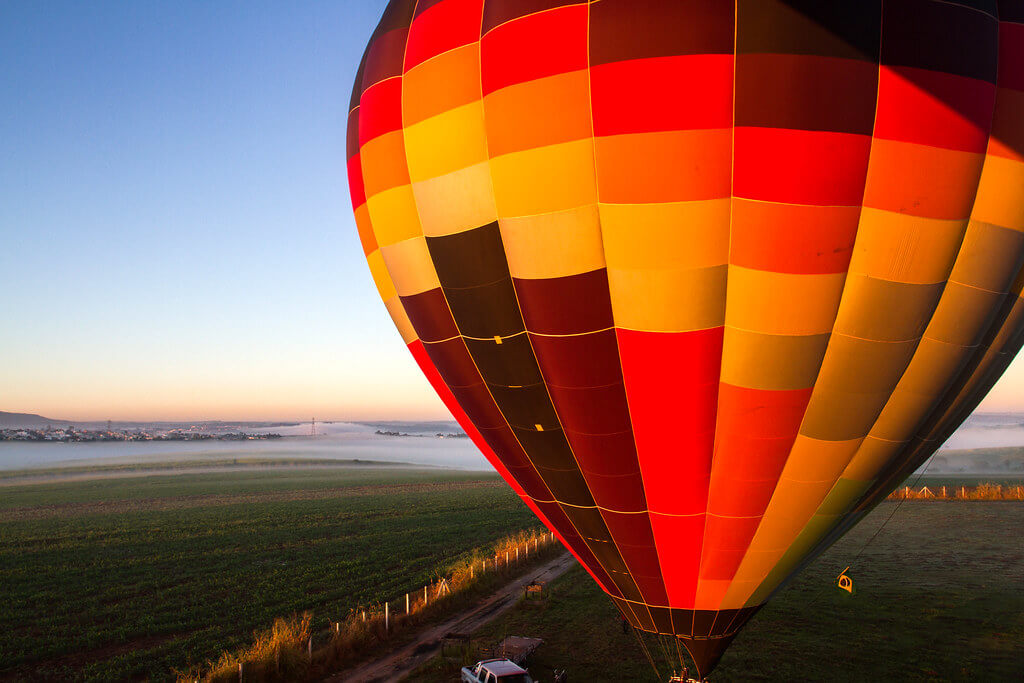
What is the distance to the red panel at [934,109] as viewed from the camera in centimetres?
522

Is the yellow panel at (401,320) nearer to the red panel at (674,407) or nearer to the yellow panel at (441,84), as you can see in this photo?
the yellow panel at (441,84)

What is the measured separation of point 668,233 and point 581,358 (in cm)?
158

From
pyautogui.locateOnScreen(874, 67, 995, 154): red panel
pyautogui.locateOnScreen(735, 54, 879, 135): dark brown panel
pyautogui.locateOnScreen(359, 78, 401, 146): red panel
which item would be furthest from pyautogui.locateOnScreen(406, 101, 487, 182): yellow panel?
pyautogui.locateOnScreen(874, 67, 995, 154): red panel

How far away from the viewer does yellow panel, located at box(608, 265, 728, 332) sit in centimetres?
561


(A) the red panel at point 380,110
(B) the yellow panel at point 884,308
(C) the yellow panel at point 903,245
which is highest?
(A) the red panel at point 380,110

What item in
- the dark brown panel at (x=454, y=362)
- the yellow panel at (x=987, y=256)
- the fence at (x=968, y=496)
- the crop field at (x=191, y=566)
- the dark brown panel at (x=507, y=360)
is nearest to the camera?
the yellow panel at (x=987, y=256)

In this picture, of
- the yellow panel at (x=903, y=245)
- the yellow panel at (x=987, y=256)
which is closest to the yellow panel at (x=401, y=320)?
the yellow panel at (x=903, y=245)

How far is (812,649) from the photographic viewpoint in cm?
1238

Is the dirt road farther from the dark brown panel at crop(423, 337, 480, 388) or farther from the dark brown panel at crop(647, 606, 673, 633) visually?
the dark brown panel at crop(423, 337, 480, 388)

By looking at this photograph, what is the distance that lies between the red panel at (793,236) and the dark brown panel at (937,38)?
1.43 meters

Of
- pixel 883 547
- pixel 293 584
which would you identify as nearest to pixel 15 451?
pixel 293 584

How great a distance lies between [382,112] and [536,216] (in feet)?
9.12

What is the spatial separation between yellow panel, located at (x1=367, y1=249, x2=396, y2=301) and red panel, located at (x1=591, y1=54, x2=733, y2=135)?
→ 3957 mm

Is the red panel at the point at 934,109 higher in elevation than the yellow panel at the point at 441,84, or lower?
lower
